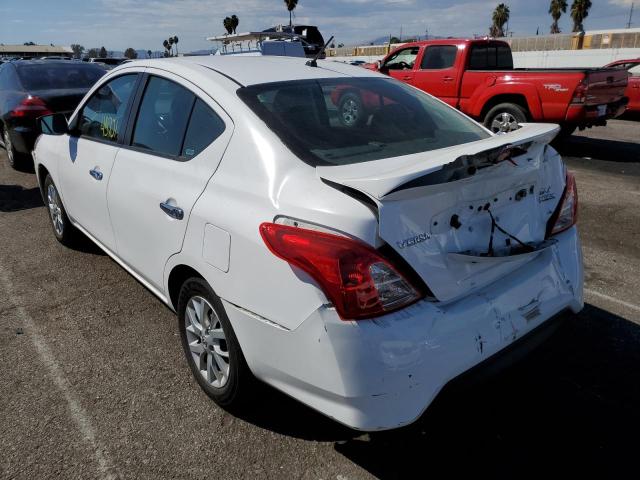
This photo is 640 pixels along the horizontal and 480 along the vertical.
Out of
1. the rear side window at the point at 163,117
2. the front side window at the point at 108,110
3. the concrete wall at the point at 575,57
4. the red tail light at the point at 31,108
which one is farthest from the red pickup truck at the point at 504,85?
the concrete wall at the point at 575,57

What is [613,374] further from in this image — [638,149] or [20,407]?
[638,149]

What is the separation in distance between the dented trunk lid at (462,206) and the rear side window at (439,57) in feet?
27.5

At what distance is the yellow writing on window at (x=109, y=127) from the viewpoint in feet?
11.1

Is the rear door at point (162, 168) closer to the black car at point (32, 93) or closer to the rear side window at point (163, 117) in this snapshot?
the rear side window at point (163, 117)

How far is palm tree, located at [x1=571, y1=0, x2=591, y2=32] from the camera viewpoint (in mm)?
55900

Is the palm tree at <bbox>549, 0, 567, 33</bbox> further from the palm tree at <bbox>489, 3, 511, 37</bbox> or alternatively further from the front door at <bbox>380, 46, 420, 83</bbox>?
the front door at <bbox>380, 46, 420, 83</bbox>

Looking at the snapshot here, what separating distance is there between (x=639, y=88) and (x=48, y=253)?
1346 centimetres

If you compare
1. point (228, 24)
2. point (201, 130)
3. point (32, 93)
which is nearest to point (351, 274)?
point (201, 130)

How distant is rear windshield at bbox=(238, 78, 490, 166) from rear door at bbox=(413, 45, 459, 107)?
7.40 m

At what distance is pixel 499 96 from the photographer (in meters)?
9.38

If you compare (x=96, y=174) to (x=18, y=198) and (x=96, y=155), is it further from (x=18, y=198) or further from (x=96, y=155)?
(x=18, y=198)

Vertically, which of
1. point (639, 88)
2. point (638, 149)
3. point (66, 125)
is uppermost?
point (66, 125)

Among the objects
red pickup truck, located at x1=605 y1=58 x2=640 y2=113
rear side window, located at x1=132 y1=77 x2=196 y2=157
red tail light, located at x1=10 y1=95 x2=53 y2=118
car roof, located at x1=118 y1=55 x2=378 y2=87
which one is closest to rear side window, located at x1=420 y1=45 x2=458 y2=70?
red pickup truck, located at x1=605 y1=58 x2=640 y2=113

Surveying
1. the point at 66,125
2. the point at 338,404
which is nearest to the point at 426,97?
the point at 338,404
